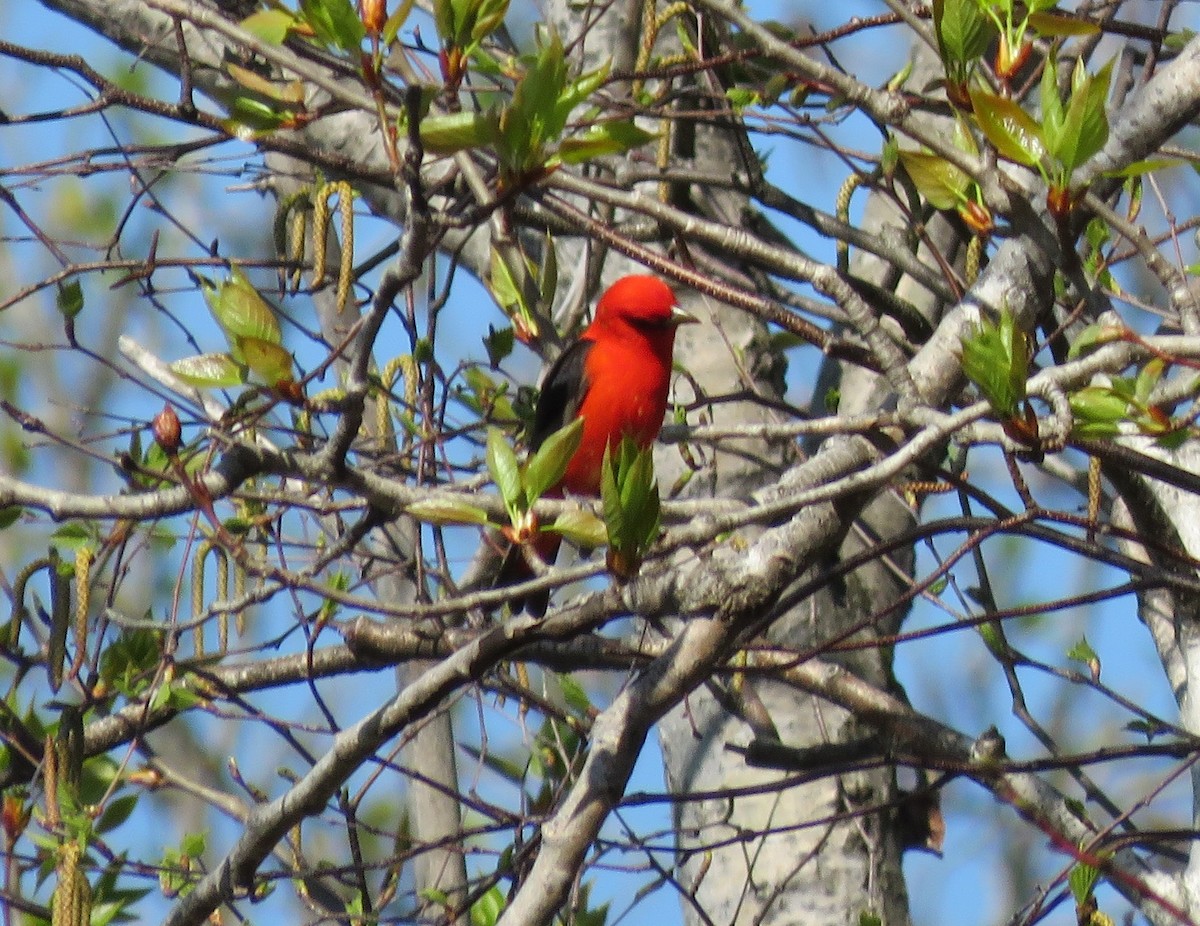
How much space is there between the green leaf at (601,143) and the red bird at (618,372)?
227 centimetres

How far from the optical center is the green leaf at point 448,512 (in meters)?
2.20

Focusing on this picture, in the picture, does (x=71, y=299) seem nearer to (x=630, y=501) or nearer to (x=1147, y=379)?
(x=630, y=501)

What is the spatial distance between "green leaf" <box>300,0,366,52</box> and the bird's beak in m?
2.36

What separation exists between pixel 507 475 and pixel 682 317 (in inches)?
92.4

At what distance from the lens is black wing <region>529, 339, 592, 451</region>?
4.55 meters

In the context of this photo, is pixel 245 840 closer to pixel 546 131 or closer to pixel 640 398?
pixel 546 131

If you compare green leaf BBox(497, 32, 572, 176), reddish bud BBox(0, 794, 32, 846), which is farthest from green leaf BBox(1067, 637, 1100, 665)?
reddish bud BBox(0, 794, 32, 846)

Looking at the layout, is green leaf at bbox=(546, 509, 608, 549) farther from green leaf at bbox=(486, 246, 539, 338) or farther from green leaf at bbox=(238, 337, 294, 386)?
green leaf at bbox=(486, 246, 539, 338)

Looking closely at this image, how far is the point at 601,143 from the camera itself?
6.85 ft

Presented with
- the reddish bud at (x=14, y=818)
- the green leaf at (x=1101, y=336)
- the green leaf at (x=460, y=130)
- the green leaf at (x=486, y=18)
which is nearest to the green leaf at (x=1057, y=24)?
the green leaf at (x=1101, y=336)

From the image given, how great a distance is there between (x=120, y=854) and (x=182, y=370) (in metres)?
1.35

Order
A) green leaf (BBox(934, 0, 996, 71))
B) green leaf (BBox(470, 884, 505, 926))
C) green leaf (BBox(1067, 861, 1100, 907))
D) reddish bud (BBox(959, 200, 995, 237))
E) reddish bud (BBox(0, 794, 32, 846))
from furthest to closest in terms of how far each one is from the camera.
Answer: green leaf (BBox(470, 884, 505, 926))
reddish bud (BBox(959, 200, 995, 237))
reddish bud (BBox(0, 794, 32, 846))
green leaf (BBox(1067, 861, 1100, 907))
green leaf (BBox(934, 0, 996, 71))

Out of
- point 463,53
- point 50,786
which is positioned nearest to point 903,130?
point 463,53

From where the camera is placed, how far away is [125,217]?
11.0 ft
